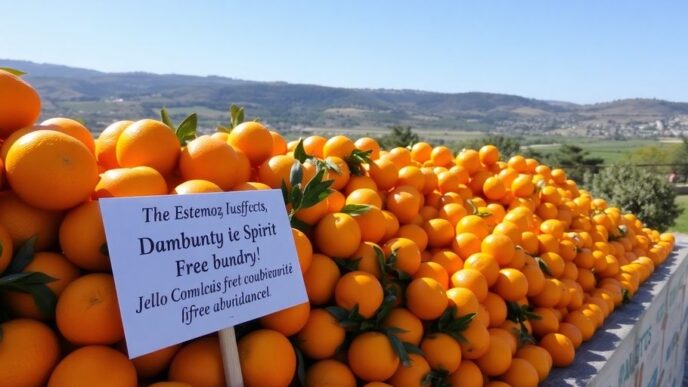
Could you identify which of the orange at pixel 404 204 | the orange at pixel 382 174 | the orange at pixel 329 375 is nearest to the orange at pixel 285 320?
the orange at pixel 329 375

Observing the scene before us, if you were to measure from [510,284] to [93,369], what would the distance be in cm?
160

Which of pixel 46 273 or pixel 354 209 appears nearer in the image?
pixel 46 273

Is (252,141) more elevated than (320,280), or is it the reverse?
(252,141)

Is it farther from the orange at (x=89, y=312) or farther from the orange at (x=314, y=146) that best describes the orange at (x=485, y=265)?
the orange at (x=89, y=312)

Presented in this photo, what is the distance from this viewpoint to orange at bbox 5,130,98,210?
1128 mm

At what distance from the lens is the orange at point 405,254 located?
6.00 ft

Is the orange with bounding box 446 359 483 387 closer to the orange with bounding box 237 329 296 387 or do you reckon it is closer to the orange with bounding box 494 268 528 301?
the orange with bounding box 494 268 528 301

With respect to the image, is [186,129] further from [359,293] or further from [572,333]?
[572,333]

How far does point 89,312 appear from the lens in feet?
3.49

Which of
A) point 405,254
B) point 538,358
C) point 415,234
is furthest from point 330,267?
point 538,358

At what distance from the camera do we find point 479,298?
6.39 feet

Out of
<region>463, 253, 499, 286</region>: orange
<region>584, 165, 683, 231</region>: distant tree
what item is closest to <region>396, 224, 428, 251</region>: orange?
<region>463, 253, 499, 286</region>: orange

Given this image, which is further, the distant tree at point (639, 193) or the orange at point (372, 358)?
the distant tree at point (639, 193)

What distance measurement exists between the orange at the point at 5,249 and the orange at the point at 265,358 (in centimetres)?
55
